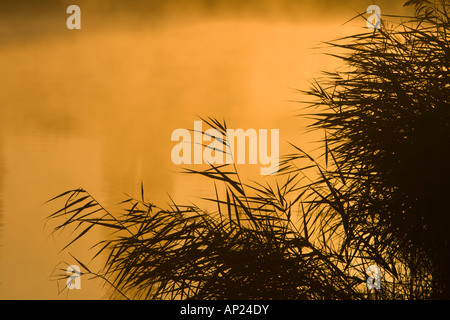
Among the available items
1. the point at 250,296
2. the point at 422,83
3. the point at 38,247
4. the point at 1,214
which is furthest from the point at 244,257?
the point at 1,214

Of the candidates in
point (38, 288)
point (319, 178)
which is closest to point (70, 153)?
point (38, 288)

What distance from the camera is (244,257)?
4148mm

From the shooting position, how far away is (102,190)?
101 feet

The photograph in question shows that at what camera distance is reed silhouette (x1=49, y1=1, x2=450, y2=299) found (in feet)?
13.1

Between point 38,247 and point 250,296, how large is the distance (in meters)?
22.6

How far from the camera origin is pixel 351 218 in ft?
14.3

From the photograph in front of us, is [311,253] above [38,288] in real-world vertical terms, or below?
above

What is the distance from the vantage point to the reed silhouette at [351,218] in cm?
400

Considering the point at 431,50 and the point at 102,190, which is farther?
the point at 102,190

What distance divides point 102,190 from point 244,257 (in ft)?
89.9
